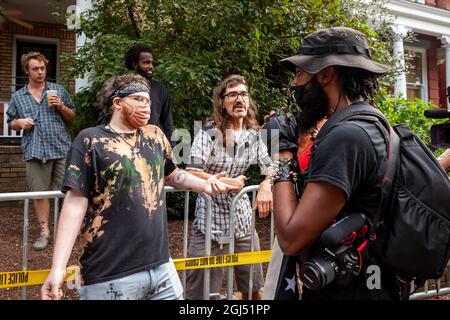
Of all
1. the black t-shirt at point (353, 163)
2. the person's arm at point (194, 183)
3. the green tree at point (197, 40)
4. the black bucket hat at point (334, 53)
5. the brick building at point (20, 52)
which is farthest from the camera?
the brick building at point (20, 52)

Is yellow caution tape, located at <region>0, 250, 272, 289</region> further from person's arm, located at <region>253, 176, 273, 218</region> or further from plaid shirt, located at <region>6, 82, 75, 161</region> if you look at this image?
plaid shirt, located at <region>6, 82, 75, 161</region>

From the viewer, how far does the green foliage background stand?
5.83m

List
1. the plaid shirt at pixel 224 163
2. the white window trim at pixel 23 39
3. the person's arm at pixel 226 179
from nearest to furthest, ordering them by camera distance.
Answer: the person's arm at pixel 226 179
the plaid shirt at pixel 224 163
the white window trim at pixel 23 39

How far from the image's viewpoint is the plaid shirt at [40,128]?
16.8 ft

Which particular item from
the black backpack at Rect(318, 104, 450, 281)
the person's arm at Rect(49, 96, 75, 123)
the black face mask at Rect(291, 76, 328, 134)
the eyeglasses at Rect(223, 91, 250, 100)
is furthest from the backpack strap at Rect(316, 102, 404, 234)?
the person's arm at Rect(49, 96, 75, 123)

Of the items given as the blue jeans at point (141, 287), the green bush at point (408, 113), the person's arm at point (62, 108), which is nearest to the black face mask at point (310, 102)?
the blue jeans at point (141, 287)

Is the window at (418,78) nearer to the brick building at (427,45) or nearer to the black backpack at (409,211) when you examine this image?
the brick building at (427,45)

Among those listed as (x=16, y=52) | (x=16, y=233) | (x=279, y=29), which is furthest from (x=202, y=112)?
(x=16, y=52)

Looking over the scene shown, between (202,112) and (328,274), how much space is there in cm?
475

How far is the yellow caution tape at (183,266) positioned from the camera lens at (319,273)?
1.87m

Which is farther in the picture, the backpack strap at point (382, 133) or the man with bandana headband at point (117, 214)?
the man with bandana headband at point (117, 214)

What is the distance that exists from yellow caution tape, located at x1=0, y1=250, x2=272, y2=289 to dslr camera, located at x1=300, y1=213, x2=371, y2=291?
1878 mm

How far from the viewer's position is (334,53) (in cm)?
176

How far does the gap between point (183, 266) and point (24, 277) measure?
111 centimetres
